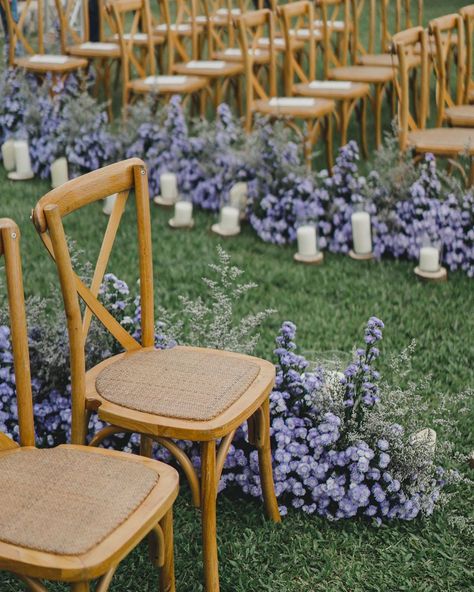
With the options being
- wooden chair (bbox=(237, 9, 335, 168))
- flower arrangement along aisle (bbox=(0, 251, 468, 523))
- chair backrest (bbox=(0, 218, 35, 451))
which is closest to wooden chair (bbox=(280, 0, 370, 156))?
wooden chair (bbox=(237, 9, 335, 168))

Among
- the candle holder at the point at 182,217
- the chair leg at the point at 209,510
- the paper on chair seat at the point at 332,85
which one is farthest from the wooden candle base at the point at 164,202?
the chair leg at the point at 209,510

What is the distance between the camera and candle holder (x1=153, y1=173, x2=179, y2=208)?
17.5ft

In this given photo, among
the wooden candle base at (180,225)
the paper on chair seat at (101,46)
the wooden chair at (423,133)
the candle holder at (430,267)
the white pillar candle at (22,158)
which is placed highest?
the paper on chair seat at (101,46)

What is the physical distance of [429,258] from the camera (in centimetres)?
432

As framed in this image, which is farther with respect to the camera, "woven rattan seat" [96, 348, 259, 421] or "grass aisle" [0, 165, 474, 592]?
"grass aisle" [0, 165, 474, 592]

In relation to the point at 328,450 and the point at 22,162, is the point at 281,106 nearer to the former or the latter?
the point at 22,162

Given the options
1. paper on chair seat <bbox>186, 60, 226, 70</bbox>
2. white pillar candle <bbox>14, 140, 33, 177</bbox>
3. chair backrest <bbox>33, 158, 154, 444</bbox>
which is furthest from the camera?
paper on chair seat <bbox>186, 60, 226, 70</bbox>

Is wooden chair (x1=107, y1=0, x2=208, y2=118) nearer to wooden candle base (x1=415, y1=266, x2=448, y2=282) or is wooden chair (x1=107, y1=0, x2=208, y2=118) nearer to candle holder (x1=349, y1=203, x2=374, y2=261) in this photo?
candle holder (x1=349, y1=203, x2=374, y2=261)

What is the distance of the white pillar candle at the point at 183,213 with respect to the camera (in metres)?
5.02

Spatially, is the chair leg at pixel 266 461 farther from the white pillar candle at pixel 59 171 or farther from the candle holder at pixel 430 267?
the white pillar candle at pixel 59 171

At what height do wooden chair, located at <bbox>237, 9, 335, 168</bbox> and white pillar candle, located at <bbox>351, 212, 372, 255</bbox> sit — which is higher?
wooden chair, located at <bbox>237, 9, 335, 168</bbox>

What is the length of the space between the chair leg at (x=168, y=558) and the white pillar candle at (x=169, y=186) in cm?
338

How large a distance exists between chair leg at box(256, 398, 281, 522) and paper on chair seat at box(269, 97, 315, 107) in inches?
130

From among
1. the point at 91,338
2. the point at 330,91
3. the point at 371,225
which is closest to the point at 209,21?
the point at 330,91
